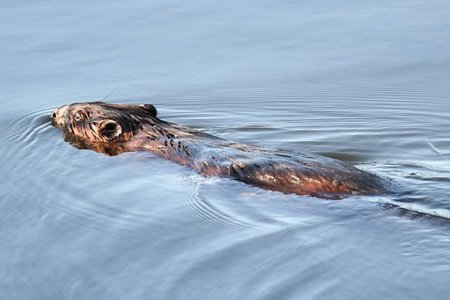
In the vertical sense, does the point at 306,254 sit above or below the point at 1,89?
below

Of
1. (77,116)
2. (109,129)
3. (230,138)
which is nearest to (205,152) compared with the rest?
(109,129)

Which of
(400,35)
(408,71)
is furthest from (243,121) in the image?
(400,35)

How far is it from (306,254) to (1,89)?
532cm

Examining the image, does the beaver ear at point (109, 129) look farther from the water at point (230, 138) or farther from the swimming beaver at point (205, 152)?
the water at point (230, 138)

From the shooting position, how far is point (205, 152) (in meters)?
5.48

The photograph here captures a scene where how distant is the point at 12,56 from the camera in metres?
8.98

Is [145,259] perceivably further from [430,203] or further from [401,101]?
[401,101]

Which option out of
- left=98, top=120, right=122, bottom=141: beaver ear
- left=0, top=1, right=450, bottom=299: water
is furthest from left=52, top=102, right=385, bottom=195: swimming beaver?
left=0, top=1, right=450, bottom=299: water

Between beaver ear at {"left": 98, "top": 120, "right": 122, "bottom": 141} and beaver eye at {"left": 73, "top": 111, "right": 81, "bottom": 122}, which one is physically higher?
beaver eye at {"left": 73, "top": 111, "right": 81, "bottom": 122}

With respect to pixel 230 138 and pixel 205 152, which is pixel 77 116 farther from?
pixel 205 152

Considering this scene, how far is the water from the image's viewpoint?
3.97m

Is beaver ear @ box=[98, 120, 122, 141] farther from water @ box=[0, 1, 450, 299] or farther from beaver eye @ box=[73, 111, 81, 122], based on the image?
beaver eye @ box=[73, 111, 81, 122]

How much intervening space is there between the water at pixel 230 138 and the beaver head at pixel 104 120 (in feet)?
0.68

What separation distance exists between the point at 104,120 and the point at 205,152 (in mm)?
1253
